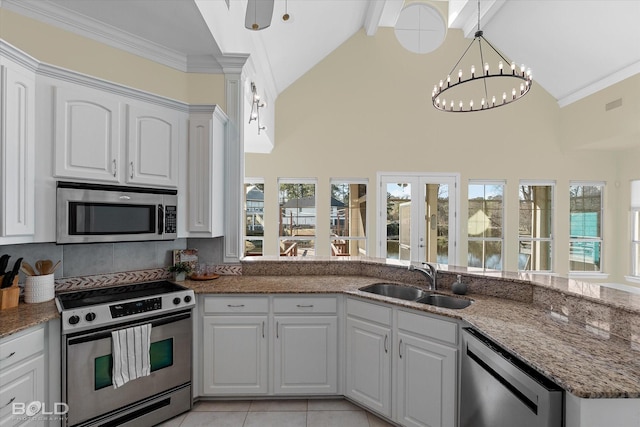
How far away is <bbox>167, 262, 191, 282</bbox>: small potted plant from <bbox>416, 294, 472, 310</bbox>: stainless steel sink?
1.97 metres

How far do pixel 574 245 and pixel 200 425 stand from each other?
669 centimetres

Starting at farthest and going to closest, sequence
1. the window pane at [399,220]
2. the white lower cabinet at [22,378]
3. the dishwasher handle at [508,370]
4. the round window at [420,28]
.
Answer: the window pane at [399,220] → the round window at [420,28] → the white lower cabinet at [22,378] → the dishwasher handle at [508,370]

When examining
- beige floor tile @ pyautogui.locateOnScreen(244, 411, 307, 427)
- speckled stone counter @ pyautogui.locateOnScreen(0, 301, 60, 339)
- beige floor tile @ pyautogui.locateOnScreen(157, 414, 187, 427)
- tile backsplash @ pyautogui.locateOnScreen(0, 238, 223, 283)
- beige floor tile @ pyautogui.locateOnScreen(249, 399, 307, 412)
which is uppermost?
tile backsplash @ pyautogui.locateOnScreen(0, 238, 223, 283)

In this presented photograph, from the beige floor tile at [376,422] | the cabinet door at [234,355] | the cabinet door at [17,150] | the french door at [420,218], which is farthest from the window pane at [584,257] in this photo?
the cabinet door at [17,150]

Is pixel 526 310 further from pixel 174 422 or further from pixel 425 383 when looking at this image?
pixel 174 422

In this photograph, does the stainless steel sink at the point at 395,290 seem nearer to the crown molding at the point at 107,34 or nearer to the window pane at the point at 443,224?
the crown molding at the point at 107,34

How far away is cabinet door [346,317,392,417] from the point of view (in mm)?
2188

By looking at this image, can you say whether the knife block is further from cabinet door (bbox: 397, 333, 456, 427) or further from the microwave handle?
cabinet door (bbox: 397, 333, 456, 427)

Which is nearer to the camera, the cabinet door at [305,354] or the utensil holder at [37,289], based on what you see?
the utensil holder at [37,289]

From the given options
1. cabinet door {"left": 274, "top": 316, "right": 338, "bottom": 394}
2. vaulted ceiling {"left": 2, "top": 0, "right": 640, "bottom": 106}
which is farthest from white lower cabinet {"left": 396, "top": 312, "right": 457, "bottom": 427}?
vaulted ceiling {"left": 2, "top": 0, "right": 640, "bottom": 106}

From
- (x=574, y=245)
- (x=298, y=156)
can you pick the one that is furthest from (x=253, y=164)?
(x=574, y=245)

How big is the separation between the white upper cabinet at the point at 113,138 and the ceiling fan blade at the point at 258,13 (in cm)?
127

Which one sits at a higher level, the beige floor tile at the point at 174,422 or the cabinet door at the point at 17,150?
the cabinet door at the point at 17,150

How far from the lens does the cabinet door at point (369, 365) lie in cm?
219
